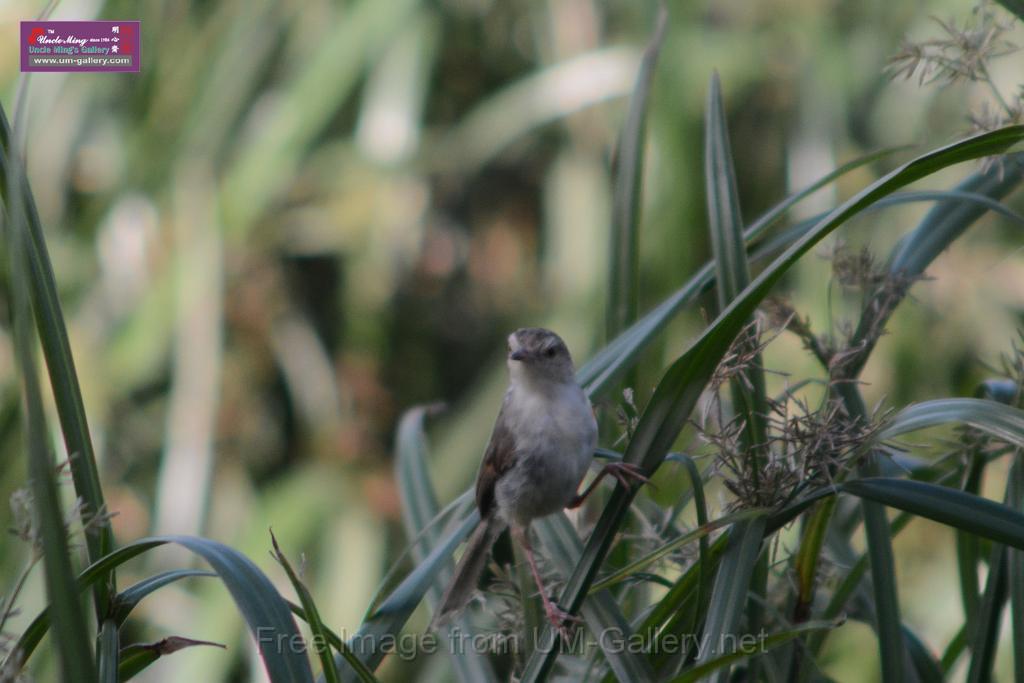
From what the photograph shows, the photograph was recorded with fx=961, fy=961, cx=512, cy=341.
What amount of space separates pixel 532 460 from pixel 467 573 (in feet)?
0.65

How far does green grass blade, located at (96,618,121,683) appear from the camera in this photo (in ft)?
3.21

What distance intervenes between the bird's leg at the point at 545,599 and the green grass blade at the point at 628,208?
1.11 ft

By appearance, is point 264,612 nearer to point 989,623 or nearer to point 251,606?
point 251,606

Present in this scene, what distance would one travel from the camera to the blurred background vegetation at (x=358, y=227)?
342 centimetres

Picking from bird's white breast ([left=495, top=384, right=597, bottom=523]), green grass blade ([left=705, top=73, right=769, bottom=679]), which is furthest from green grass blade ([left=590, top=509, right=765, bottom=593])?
bird's white breast ([left=495, top=384, right=597, bottom=523])

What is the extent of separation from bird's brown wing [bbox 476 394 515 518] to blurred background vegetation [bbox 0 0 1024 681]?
1.76 meters

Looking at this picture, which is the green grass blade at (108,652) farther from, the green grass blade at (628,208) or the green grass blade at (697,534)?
the green grass blade at (628,208)

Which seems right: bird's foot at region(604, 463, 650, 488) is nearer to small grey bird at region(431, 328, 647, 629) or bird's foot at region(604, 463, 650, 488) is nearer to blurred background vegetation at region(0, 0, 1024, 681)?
small grey bird at region(431, 328, 647, 629)

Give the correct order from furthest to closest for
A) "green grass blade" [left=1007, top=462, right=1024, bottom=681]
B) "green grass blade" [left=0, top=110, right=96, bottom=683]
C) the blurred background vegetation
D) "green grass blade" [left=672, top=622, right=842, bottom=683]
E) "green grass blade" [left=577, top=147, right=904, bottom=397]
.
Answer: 1. the blurred background vegetation
2. "green grass blade" [left=577, top=147, right=904, bottom=397]
3. "green grass blade" [left=1007, top=462, right=1024, bottom=681]
4. "green grass blade" [left=672, top=622, right=842, bottom=683]
5. "green grass blade" [left=0, top=110, right=96, bottom=683]

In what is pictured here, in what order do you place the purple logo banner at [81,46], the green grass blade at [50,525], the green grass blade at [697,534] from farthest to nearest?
1. the purple logo banner at [81,46]
2. the green grass blade at [697,534]
3. the green grass blade at [50,525]

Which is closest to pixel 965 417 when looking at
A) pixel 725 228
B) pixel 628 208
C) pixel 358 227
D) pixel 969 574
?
pixel 725 228

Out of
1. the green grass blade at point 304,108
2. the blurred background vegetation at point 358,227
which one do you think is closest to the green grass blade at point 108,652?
the blurred background vegetation at point 358,227

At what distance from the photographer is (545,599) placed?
3.86 feet

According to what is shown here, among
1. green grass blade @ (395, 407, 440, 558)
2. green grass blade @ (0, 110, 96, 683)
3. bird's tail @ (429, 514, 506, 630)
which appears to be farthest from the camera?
green grass blade @ (395, 407, 440, 558)
